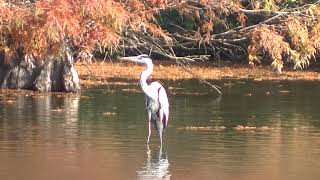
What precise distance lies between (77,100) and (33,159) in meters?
10.6

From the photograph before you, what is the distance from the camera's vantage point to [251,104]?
23641 millimetres

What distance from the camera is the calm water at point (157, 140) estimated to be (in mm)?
12484

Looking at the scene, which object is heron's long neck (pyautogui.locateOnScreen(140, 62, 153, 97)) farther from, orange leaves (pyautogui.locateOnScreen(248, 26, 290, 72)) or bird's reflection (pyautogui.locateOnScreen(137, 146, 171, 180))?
orange leaves (pyautogui.locateOnScreen(248, 26, 290, 72))

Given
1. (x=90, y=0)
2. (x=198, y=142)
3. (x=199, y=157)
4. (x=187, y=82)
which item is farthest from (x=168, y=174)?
(x=187, y=82)

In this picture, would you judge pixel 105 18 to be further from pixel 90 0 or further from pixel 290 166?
pixel 290 166

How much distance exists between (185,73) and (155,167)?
24.1m

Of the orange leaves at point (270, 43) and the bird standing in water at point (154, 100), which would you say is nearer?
the bird standing in water at point (154, 100)

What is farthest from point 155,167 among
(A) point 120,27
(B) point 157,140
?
(A) point 120,27

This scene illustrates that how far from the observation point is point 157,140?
52.4ft

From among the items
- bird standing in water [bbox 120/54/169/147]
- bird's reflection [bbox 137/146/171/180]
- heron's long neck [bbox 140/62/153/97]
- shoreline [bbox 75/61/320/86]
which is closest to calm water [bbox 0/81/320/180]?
bird's reflection [bbox 137/146/171/180]

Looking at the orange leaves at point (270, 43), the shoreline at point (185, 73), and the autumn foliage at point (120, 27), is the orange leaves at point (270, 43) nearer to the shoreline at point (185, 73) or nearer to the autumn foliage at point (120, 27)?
the autumn foliage at point (120, 27)

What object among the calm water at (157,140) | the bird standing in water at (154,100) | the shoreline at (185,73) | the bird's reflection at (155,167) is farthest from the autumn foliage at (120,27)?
the shoreline at (185,73)

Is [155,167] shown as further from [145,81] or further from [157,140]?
[145,81]

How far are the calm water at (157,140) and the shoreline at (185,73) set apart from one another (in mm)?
7964
